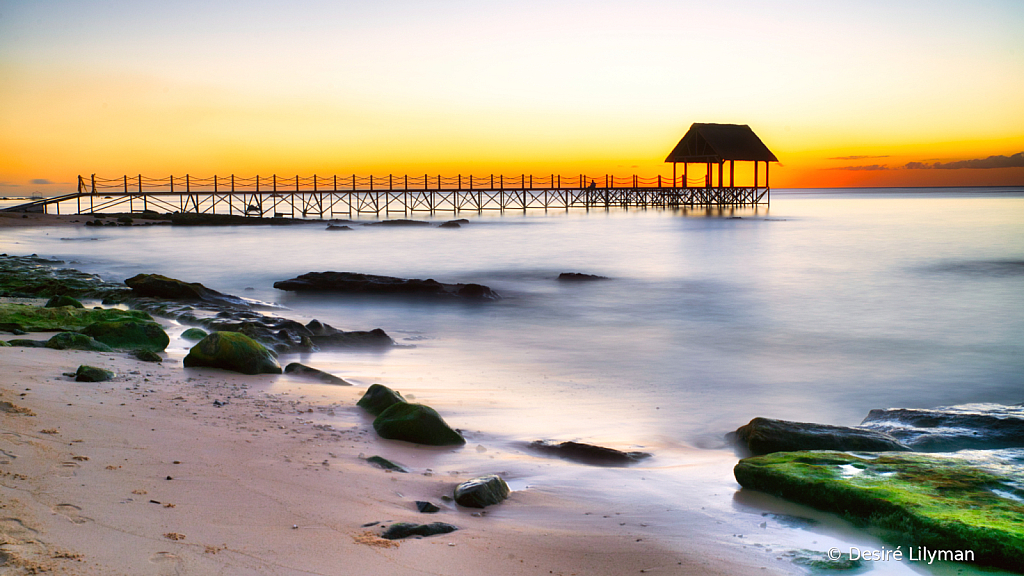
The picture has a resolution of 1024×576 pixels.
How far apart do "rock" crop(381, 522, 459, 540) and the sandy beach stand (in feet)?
0.17

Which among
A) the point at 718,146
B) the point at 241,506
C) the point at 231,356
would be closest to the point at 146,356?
the point at 231,356

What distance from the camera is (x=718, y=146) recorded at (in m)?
42.3

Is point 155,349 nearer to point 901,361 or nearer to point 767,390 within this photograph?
point 767,390

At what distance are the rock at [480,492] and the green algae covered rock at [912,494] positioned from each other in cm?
132

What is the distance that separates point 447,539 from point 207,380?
3.09 metres

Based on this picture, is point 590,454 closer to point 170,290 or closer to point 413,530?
point 413,530

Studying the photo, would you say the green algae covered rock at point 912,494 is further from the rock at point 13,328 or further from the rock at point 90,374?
the rock at point 13,328

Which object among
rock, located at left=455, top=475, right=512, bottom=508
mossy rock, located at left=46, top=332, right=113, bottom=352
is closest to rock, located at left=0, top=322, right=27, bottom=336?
mossy rock, located at left=46, top=332, right=113, bottom=352

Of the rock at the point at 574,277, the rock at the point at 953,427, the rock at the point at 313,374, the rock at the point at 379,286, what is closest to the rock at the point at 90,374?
the rock at the point at 313,374

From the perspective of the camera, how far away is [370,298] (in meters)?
12.0

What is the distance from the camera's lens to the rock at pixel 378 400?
15.9 feet

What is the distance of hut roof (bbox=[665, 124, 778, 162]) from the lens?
139 feet

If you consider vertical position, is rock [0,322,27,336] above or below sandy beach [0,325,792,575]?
above

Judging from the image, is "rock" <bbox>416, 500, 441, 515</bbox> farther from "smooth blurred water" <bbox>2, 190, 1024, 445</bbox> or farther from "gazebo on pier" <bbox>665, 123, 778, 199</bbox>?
"gazebo on pier" <bbox>665, 123, 778, 199</bbox>
